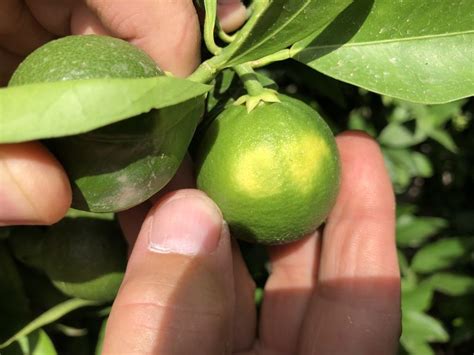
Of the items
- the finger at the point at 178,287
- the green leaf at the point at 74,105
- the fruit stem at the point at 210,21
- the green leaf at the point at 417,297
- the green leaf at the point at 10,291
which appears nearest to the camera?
the green leaf at the point at 74,105

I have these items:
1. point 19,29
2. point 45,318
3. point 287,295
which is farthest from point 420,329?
point 19,29

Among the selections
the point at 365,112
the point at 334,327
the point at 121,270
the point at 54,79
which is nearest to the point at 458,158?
the point at 365,112

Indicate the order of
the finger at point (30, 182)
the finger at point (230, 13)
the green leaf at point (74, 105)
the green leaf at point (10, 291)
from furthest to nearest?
the green leaf at point (10, 291), the finger at point (230, 13), the finger at point (30, 182), the green leaf at point (74, 105)

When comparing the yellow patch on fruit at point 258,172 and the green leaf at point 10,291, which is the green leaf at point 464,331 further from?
the green leaf at point 10,291

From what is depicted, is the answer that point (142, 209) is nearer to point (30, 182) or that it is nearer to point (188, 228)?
point (188, 228)

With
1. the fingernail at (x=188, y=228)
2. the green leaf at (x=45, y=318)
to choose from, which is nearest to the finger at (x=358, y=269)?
the fingernail at (x=188, y=228)

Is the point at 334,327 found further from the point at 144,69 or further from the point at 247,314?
the point at 144,69

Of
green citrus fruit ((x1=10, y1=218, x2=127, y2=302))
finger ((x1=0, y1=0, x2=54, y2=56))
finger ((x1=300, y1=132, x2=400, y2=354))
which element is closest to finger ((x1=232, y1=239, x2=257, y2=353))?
finger ((x1=300, y1=132, x2=400, y2=354))
